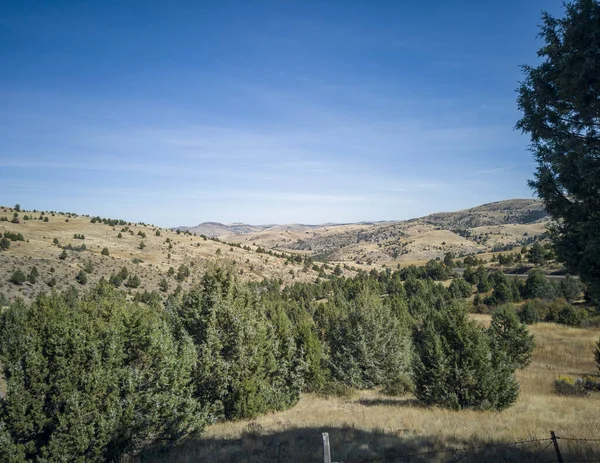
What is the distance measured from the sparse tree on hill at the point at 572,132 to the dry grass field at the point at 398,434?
5.86 m

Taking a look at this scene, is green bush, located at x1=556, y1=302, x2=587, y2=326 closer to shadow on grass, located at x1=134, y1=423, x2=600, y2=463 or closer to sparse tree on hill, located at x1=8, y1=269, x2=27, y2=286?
shadow on grass, located at x1=134, y1=423, x2=600, y2=463

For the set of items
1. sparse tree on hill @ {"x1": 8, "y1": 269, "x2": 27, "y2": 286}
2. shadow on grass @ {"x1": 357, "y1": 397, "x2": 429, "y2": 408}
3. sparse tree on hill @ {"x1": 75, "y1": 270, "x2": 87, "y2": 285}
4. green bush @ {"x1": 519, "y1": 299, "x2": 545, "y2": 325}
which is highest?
sparse tree on hill @ {"x1": 8, "y1": 269, "x2": 27, "y2": 286}

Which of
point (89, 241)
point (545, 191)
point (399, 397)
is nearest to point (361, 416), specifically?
point (399, 397)

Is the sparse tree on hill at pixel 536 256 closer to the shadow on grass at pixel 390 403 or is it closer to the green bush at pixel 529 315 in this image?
the green bush at pixel 529 315

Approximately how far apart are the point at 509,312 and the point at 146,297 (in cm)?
5320

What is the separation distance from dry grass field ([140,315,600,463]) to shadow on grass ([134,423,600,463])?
0.03 m

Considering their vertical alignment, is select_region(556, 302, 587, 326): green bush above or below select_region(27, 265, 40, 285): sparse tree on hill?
below

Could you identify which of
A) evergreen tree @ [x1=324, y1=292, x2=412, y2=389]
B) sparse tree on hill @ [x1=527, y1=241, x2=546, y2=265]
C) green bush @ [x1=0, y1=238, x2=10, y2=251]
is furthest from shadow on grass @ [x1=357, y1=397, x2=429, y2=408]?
sparse tree on hill @ [x1=527, y1=241, x2=546, y2=265]

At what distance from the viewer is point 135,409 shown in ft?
40.4

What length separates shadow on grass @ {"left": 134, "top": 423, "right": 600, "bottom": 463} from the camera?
30.7 ft

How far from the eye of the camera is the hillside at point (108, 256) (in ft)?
194

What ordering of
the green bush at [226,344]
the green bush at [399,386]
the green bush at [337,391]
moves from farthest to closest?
1. the green bush at [399,386]
2. the green bush at [337,391]
3. the green bush at [226,344]

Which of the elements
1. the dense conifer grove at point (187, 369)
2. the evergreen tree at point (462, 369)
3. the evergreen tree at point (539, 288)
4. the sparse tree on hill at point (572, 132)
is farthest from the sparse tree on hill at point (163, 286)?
the evergreen tree at point (539, 288)

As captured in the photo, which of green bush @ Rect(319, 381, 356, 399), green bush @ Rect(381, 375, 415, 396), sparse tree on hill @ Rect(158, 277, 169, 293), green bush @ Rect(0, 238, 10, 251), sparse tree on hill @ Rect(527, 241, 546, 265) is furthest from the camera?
sparse tree on hill @ Rect(527, 241, 546, 265)
